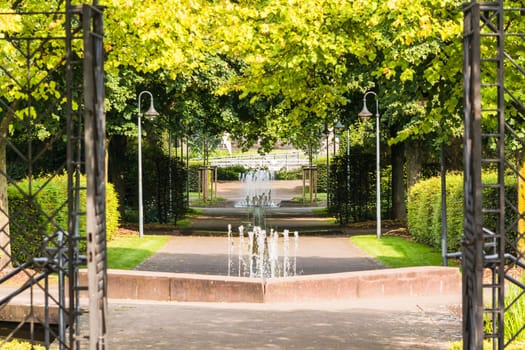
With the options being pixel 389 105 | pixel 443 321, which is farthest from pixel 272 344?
pixel 389 105

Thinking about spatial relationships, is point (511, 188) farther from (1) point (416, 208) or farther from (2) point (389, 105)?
(2) point (389, 105)

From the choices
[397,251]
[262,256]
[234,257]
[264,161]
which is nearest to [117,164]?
[234,257]

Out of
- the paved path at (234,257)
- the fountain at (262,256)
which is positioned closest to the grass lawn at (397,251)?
the paved path at (234,257)

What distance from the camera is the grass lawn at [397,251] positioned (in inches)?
851

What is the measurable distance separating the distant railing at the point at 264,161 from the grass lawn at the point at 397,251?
186 ft

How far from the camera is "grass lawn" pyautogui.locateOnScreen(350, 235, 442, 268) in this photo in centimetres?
2161

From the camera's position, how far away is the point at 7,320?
13.2 m

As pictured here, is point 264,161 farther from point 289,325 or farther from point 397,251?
point 289,325

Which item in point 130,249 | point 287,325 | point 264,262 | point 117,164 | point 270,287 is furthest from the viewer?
point 117,164

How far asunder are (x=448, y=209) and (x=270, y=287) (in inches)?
301

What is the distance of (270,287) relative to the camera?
15.2m

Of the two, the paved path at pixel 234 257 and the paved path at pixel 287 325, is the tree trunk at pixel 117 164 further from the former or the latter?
the paved path at pixel 287 325

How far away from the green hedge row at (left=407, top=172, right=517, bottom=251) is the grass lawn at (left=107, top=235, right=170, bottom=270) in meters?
6.40

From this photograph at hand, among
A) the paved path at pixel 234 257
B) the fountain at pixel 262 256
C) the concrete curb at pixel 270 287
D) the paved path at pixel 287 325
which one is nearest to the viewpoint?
the paved path at pixel 287 325
